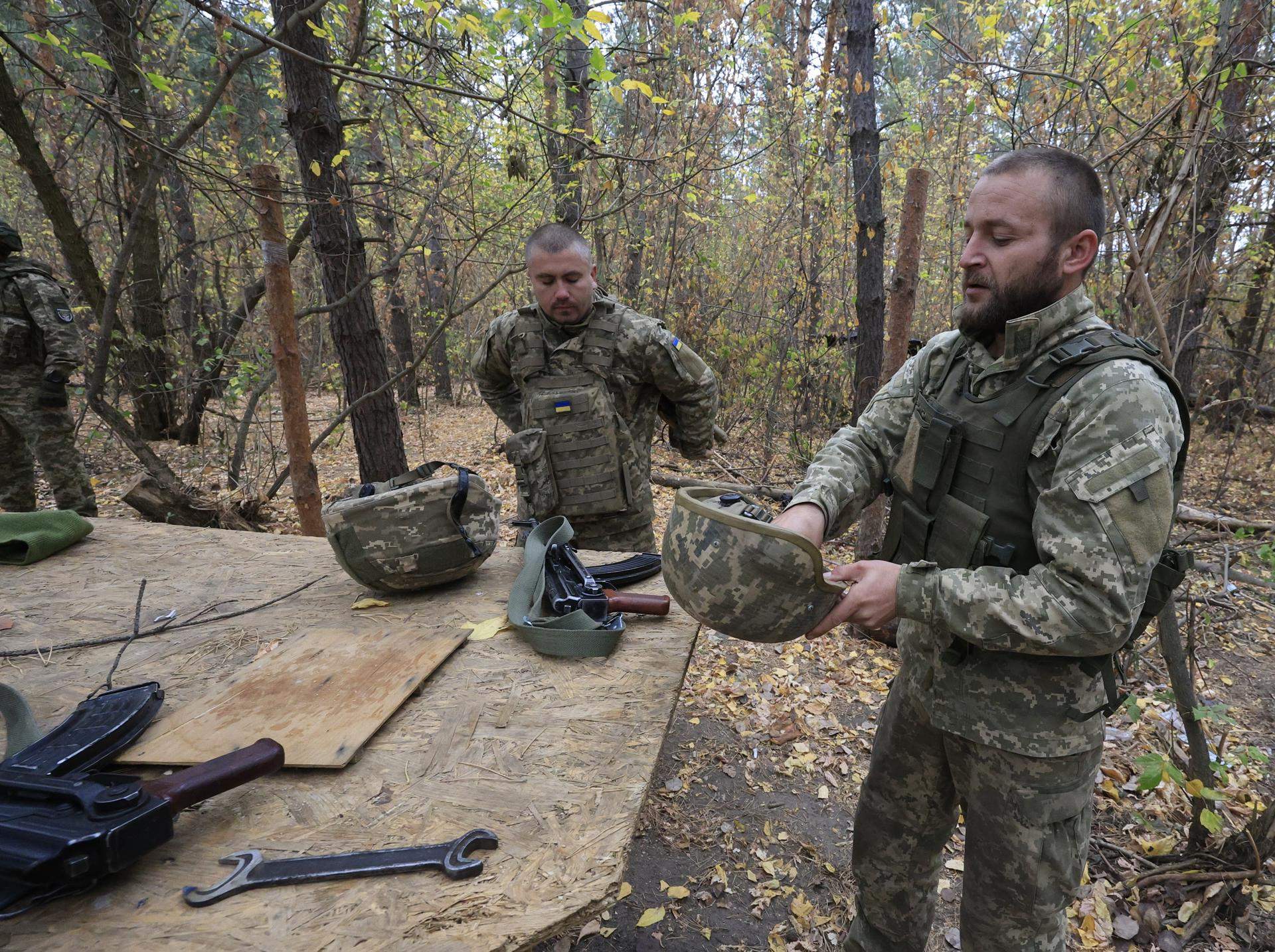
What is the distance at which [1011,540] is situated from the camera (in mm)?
1543

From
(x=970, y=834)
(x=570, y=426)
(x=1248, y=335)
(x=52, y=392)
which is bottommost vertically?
(x=970, y=834)

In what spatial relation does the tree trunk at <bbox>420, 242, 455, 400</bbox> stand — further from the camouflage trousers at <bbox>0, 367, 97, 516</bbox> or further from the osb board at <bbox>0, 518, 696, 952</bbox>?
the osb board at <bbox>0, 518, 696, 952</bbox>

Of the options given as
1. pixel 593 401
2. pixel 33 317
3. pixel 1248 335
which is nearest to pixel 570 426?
pixel 593 401

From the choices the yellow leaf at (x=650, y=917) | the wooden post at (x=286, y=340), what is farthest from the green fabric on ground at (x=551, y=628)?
the wooden post at (x=286, y=340)

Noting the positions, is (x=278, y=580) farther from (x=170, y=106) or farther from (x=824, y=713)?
→ (x=170, y=106)

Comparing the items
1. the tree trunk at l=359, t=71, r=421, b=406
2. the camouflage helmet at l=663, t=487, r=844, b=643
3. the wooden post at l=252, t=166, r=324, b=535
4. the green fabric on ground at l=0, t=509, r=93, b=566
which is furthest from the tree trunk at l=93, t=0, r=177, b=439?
the camouflage helmet at l=663, t=487, r=844, b=643

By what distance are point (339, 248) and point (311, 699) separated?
13.4ft

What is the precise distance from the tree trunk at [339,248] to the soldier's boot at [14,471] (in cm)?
326

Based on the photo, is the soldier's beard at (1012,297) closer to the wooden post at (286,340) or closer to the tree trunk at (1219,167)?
the tree trunk at (1219,167)

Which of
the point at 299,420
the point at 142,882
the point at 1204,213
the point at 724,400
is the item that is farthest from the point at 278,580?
the point at 1204,213

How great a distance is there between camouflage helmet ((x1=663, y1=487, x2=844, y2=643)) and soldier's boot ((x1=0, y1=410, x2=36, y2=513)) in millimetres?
7021

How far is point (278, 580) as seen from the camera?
2.47 metres

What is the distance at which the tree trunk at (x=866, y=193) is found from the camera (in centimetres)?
466

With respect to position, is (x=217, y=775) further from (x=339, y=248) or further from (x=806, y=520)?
(x=339, y=248)
